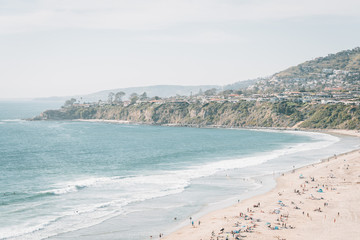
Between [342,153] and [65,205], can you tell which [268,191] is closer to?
[65,205]

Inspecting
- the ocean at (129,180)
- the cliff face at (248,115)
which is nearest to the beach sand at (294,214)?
the ocean at (129,180)

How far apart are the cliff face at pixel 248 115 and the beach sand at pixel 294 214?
77.0m

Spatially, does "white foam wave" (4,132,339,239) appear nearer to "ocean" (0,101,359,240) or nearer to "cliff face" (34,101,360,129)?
"ocean" (0,101,359,240)

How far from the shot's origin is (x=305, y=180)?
5656cm

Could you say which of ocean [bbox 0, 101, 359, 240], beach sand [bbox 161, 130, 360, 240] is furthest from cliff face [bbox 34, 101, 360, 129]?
beach sand [bbox 161, 130, 360, 240]

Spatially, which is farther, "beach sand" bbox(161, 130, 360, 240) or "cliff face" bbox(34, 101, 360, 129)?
"cliff face" bbox(34, 101, 360, 129)

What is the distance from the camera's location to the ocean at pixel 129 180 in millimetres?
38969

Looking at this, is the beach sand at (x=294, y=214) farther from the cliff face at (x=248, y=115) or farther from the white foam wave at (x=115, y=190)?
the cliff face at (x=248, y=115)

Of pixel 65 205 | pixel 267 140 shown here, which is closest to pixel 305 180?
pixel 65 205

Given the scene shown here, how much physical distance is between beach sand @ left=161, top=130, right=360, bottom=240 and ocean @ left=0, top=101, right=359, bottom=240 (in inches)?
113

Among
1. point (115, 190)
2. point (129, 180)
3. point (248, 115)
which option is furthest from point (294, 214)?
point (248, 115)

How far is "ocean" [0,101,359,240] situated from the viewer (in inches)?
1534

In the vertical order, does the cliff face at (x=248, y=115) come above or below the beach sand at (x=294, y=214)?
above

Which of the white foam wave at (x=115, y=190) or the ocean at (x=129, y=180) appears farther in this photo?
the ocean at (x=129, y=180)
